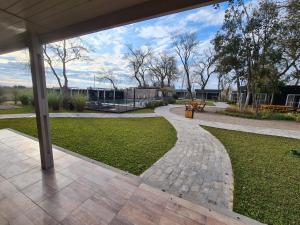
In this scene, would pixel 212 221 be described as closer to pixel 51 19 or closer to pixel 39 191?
pixel 39 191

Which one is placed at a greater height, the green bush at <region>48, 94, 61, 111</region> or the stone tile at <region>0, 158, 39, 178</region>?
the green bush at <region>48, 94, 61, 111</region>

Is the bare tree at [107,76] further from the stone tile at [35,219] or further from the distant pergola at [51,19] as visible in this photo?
the stone tile at [35,219]

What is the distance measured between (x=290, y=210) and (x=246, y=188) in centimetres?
61

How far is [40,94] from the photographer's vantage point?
270cm

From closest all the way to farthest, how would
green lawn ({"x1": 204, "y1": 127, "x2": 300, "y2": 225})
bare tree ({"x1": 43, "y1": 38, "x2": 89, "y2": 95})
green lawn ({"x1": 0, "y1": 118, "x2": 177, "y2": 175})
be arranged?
green lawn ({"x1": 204, "y1": 127, "x2": 300, "y2": 225}), green lawn ({"x1": 0, "y1": 118, "x2": 177, "y2": 175}), bare tree ({"x1": 43, "y1": 38, "x2": 89, "y2": 95})

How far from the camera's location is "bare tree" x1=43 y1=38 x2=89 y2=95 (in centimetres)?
1438

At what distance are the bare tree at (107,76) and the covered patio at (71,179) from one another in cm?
3143

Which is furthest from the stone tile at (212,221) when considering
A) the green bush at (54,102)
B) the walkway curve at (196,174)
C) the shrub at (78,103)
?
the green bush at (54,102)

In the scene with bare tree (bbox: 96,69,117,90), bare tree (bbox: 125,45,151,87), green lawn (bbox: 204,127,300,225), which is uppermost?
bare tree (bbox: 125,45,151,87)

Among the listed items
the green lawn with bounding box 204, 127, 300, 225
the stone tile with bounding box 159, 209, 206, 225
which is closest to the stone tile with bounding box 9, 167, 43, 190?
the stone tile with bounding box 159, 209, 206, 225

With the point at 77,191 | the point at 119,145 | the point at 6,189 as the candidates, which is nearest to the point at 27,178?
the point at 6,189

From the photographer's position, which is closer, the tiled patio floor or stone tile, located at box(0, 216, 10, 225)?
stone tile, located at box(0, 216, 10, 225)

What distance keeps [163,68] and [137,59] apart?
242 inches

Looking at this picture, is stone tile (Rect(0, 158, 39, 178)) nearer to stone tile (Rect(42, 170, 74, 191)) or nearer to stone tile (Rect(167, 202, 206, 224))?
stone tile (Rect(42, 170, 74, 191))
